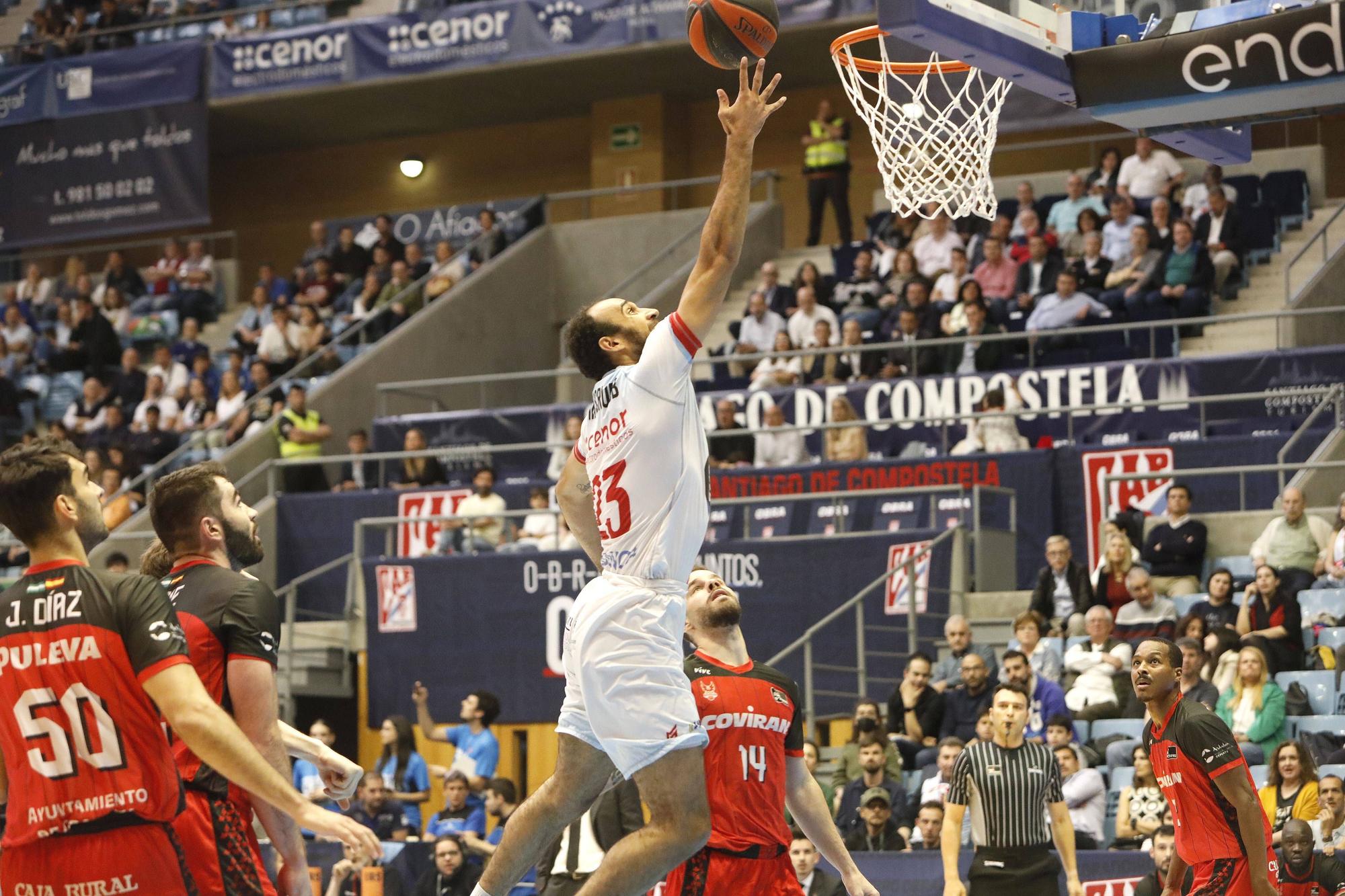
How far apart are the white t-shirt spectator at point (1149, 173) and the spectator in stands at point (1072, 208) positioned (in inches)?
13.5

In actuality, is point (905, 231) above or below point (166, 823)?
above

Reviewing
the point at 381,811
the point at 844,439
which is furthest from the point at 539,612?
the point at 844,439

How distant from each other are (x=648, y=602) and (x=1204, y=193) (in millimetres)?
15531

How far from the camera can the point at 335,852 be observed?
15.2 metres

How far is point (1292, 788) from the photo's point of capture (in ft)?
38.8

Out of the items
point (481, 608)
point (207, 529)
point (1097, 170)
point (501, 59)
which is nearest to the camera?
point (207, 529)

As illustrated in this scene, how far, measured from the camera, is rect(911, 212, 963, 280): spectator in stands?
2134cm

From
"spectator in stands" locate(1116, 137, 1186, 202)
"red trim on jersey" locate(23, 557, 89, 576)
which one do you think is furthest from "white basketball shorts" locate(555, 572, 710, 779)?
"spectator in stands" locate(1116, 137, 1186, 202)

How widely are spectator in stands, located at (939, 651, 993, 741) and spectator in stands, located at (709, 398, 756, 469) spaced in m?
4.88

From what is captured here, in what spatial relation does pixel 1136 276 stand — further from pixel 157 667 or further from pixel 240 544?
pixel 157 667

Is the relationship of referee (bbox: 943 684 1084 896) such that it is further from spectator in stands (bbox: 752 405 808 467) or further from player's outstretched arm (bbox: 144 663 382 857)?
spectator in stands (bbox: 752 405 808 467)

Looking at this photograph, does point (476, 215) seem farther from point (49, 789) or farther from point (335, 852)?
point (49, 789)

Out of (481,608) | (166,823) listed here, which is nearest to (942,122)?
(166,823)

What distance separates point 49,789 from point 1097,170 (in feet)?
61.2
